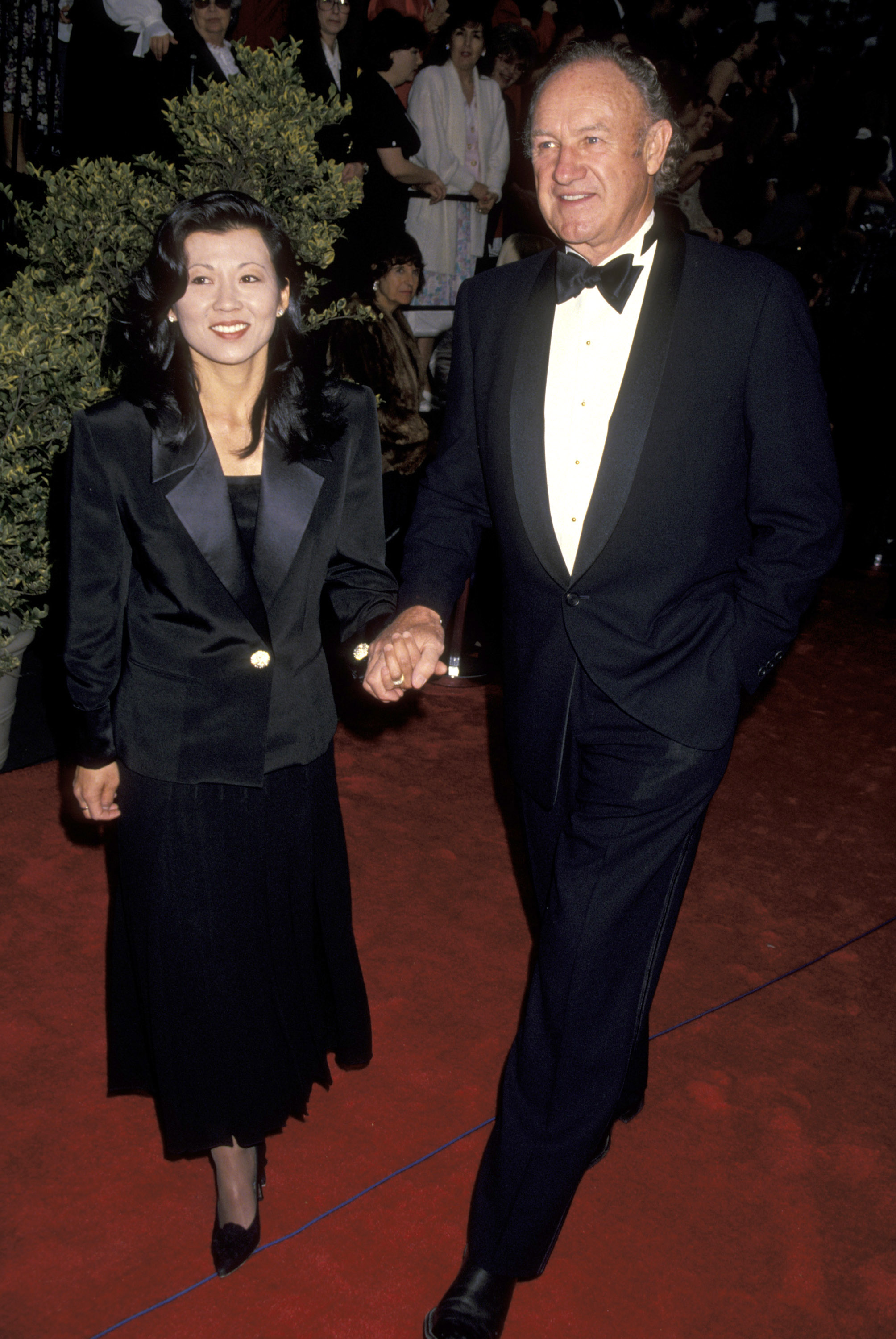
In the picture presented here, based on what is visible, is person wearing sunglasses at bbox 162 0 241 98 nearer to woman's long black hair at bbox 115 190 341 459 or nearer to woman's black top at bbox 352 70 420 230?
woman's black top at bbox 352 70 420 230

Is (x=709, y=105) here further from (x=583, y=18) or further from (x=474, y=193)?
(x=474, y=193)

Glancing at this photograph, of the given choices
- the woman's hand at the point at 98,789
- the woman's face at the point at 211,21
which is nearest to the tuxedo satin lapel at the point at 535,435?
the woman's hand at the point at 98,789


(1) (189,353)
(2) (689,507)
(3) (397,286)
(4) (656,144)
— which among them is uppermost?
(4) (656,144)

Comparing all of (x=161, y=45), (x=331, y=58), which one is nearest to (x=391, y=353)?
(x=161, y=45)

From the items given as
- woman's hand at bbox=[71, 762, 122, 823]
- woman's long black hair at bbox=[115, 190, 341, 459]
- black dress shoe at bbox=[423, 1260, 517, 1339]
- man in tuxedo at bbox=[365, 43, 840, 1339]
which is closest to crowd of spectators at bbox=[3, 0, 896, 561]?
man in tuxedo at bbox=[365, 43, 840, 1339]

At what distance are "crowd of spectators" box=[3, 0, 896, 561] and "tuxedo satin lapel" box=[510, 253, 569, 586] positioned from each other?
0.31m

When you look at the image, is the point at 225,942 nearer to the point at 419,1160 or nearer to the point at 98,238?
the point at 419,1160

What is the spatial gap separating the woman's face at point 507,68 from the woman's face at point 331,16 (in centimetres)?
147

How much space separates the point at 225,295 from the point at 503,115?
542 centimetres

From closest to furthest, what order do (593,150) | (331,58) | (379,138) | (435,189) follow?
(593,150), (331,58), (379,138), (435,189)

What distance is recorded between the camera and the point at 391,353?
16.4ft

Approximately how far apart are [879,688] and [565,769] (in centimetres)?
407

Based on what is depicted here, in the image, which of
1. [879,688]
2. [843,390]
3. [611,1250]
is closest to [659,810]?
[611,1250]

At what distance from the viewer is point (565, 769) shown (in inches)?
82.9
